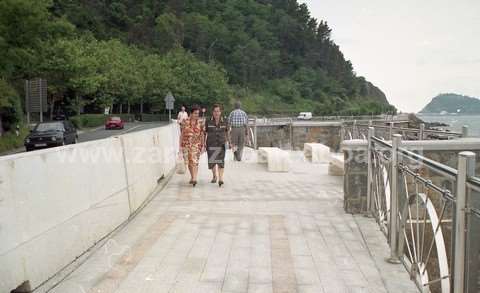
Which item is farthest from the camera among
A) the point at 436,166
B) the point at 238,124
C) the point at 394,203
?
the point at 238,124

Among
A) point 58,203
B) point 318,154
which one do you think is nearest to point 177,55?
point 318,154

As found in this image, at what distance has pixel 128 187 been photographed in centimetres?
719

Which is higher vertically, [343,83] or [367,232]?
[343,83]

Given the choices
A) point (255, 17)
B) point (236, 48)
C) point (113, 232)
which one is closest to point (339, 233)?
point (113, 232)

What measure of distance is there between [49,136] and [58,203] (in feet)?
64.2

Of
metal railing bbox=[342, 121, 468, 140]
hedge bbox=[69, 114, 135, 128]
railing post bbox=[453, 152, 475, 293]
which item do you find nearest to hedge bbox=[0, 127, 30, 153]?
hedge bbox=[69, 114, 135, 128]

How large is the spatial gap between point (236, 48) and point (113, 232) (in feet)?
387

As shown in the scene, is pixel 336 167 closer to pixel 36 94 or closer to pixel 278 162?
pixel 278 162

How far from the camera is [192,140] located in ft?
32.7

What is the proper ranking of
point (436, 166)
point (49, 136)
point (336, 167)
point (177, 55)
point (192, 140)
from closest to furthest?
point (436, 166)
point (192, 140)
point (336, 167)
point (49, 136)
point (177, 55)

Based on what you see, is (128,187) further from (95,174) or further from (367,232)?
(367,232)

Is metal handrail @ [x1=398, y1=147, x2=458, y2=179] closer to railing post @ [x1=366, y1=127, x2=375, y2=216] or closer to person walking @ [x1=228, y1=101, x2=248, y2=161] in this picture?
railing post @ [x1=366, y1=127, x2=375, y2=216]

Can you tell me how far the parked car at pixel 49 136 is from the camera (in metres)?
22.6

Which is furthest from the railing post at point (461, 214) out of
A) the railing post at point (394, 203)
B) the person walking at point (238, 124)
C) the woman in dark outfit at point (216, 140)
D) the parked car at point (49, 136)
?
the parked car at point (49, 136)
